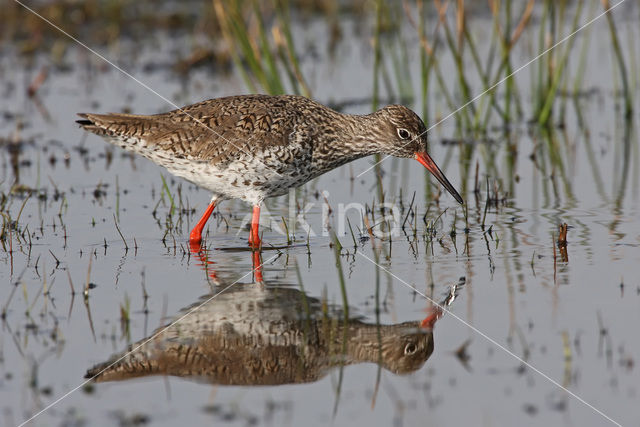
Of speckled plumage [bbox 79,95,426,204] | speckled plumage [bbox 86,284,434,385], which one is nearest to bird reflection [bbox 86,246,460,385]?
speckled plumage [bbox 86,284,434,385]

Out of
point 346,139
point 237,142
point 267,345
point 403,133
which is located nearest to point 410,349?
point 267,345

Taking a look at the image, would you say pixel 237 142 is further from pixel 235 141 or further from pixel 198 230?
pixel 198 230

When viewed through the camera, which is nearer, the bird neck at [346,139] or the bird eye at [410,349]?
the bird eye at [410,349]

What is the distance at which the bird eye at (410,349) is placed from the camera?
6.46 metres

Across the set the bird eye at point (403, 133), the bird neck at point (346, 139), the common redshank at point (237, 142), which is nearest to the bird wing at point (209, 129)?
the common redshank at point (237, 142)

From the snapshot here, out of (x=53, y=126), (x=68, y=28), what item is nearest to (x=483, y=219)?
(x=53, y=126)

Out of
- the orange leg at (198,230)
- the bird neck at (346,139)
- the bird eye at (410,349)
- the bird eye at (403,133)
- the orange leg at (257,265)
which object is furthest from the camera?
the bird eye at (403,133)

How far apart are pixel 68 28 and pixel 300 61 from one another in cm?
549

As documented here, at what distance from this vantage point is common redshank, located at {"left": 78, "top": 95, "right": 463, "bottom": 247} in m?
9.39

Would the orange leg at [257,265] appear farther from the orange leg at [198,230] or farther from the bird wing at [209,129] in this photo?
the bird wing at [209,129]

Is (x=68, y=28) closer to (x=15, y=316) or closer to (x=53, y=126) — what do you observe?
(x=53, y=126)

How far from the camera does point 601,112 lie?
15422 millimetres

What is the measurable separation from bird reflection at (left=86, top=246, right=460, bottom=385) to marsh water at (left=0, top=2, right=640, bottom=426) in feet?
0.07

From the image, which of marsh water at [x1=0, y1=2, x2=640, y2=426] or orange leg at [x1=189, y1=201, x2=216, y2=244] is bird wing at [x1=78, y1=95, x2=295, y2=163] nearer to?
orange leg at [x1=189, y1=201, x2=216, y2=244]
